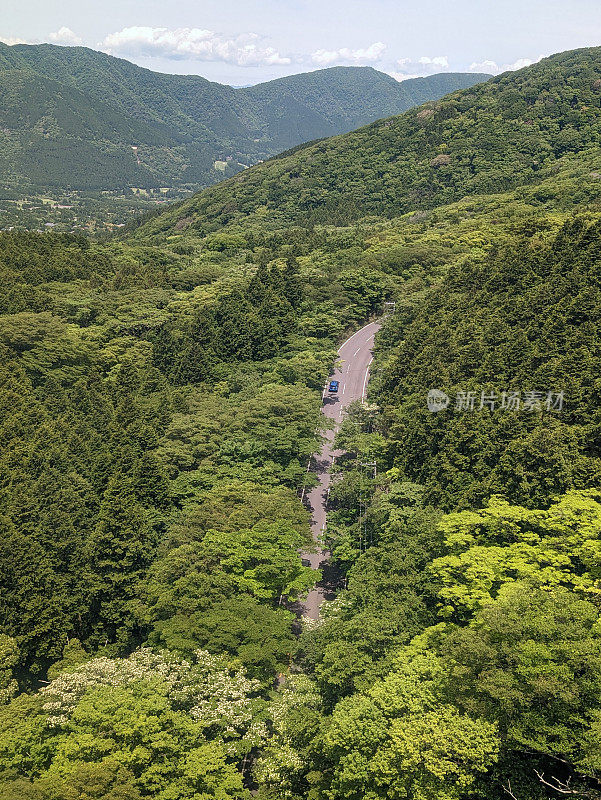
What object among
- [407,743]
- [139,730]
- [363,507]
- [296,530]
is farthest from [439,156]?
[407,743]

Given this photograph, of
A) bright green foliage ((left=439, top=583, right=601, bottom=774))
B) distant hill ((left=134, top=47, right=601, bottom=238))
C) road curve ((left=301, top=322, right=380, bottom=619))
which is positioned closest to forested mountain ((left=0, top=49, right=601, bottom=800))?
bright green foliage ((left=439, top=583, right=601, bottom=774))

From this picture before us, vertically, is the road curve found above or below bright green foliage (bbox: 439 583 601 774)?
below

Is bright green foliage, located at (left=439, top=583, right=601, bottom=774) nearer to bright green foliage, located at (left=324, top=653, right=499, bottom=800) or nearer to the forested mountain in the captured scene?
the forested mountain

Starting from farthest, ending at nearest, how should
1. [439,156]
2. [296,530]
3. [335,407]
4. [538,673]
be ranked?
[439,156] → [335,407] → [296,530] → [538,673]

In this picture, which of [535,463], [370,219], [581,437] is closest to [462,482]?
[535,463]

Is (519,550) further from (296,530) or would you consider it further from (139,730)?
(139,730)
